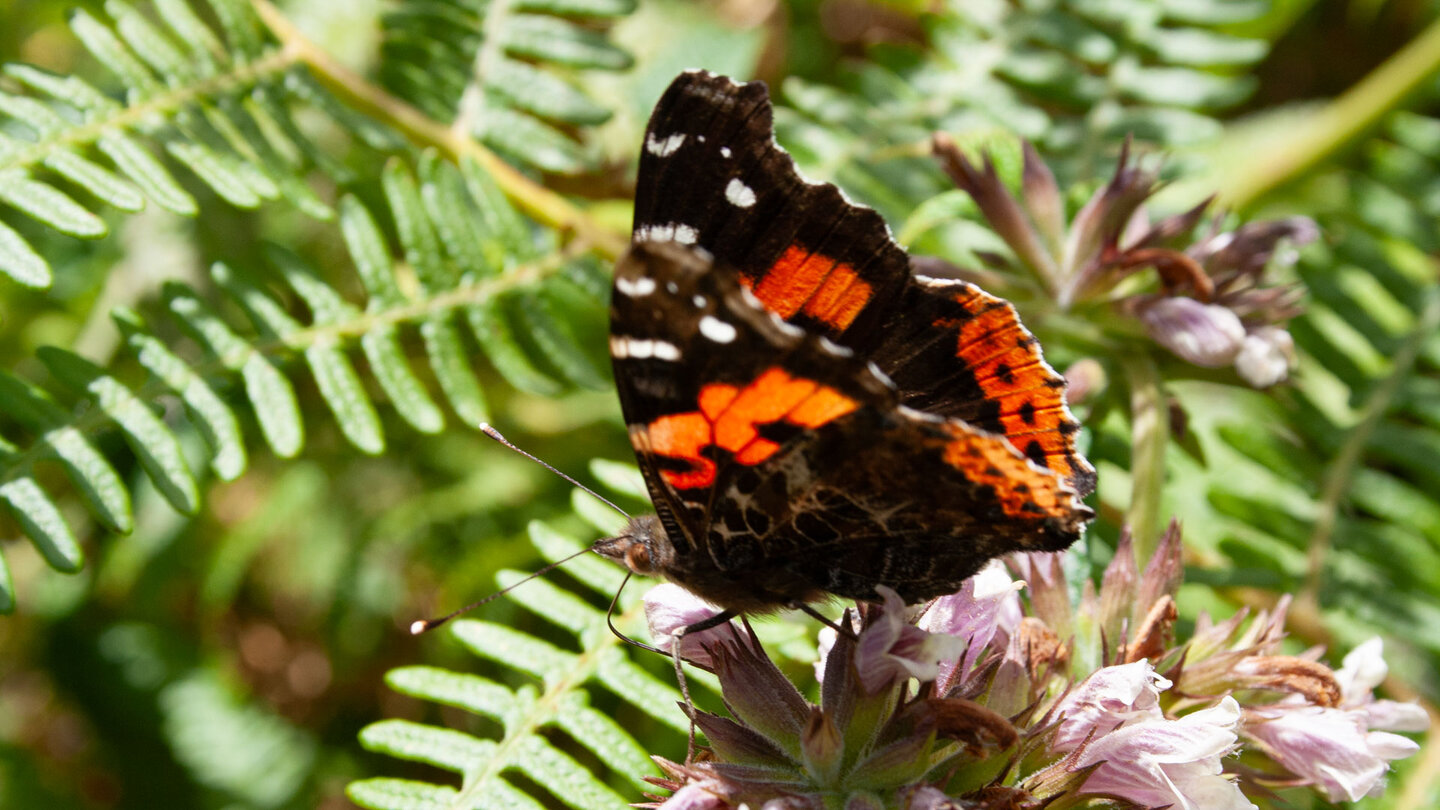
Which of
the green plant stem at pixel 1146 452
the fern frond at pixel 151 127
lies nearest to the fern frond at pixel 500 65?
the fern frond at pixel 151 127

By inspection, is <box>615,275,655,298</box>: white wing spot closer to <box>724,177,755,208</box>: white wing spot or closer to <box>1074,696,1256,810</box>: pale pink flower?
<box>724,177,755,208</box>: white wing spot

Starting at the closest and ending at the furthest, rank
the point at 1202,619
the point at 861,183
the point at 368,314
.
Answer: the point at 1202,619 < the point at 368,314 < the point at 861,183

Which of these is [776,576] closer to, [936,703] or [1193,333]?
[936,703]

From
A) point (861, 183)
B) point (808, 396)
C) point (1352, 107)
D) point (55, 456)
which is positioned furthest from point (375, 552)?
point (1352, 107)

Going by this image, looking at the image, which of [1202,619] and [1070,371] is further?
[1070,371]

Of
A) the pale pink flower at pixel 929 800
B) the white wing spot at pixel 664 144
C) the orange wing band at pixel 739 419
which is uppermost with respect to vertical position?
the white wing spot at pixel 664 144

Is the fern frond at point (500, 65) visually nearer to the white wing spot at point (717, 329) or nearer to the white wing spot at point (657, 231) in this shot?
the white wing spot at point (657, 231)

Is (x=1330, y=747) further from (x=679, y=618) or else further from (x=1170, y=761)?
(x=679, y=618)
